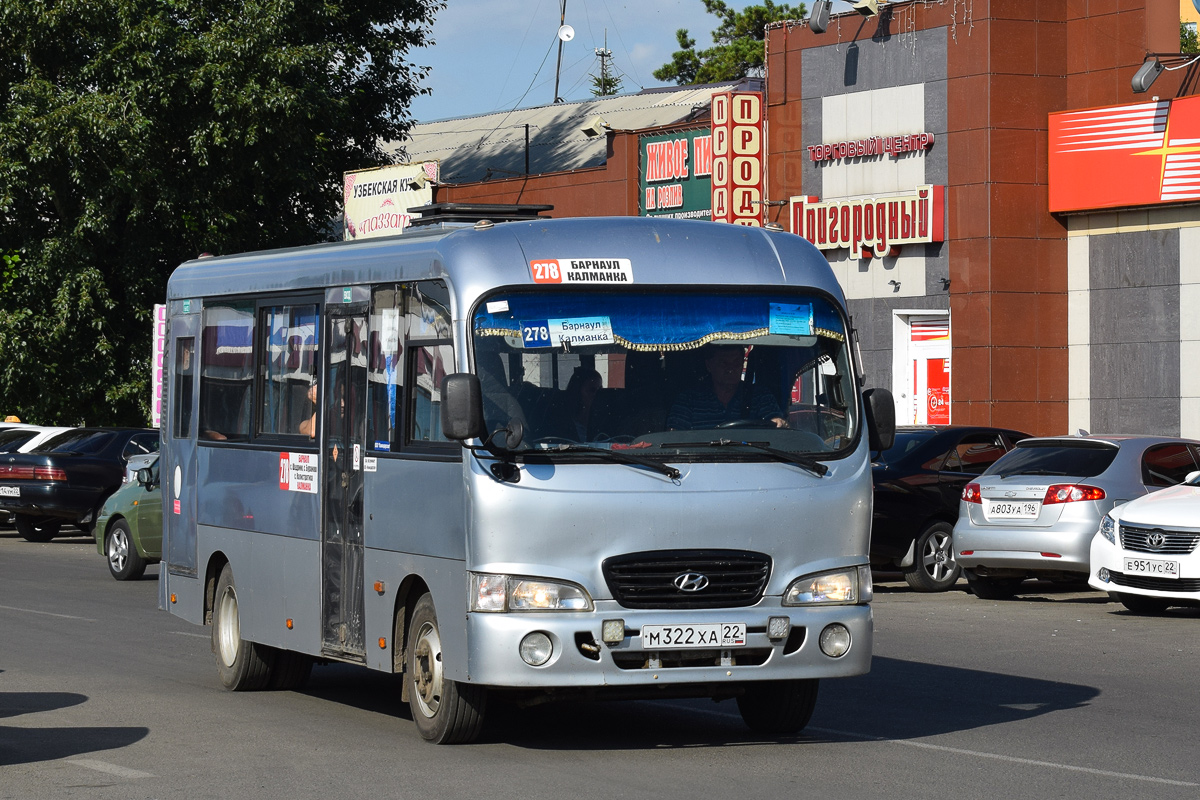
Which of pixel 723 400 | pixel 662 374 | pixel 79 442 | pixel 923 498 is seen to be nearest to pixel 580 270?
pixel 662 374

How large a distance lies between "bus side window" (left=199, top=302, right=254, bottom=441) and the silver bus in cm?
154

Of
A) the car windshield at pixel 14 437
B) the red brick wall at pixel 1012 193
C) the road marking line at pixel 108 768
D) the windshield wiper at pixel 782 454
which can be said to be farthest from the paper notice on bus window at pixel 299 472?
the red brick wall at pixel 1012 193

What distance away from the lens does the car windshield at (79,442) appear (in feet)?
89.1

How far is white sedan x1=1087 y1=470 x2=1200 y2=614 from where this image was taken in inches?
603

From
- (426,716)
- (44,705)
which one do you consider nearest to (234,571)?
(44,705)

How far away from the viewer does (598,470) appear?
8516 mm

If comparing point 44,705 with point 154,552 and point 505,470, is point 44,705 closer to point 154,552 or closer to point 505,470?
point 505,470

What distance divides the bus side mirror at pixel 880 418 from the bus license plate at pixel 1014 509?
816cm

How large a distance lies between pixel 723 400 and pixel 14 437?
902 inches

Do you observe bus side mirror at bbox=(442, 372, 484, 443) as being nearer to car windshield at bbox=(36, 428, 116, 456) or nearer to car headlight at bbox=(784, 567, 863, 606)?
car headlight at bbox=(784, 567, 863, 606)

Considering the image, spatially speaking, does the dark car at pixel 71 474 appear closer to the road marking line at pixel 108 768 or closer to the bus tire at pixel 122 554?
the bus tire at pixel 122 554

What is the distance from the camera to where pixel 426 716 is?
29.8 ft

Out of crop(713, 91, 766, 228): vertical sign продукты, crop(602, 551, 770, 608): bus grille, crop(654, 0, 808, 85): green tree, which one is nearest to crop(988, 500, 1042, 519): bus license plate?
crop(602, 551, 770, 608): bus grille

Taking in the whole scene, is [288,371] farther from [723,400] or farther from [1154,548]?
[1154,548]
